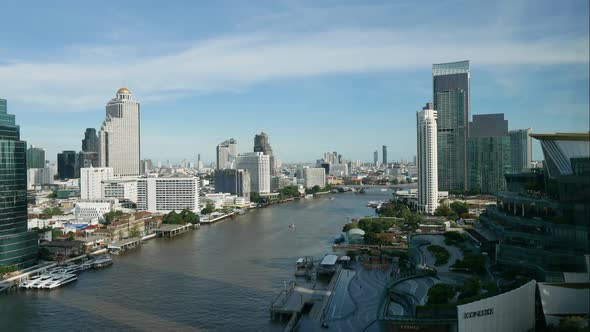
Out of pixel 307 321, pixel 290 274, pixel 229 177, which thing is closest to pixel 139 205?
pixel 229 177

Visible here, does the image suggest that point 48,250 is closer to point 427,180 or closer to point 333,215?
point 333,215

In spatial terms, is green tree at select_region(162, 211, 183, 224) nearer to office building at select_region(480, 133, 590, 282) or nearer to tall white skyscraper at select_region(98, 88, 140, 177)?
office building at select_region(480, 133, 590, 282)

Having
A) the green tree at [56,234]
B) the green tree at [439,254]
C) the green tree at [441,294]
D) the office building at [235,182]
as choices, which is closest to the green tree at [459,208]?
the green tree at [439,254]

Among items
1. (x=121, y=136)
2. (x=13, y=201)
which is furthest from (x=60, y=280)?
(x=121, y=136)

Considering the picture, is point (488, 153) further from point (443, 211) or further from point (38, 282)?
point (38, 282)

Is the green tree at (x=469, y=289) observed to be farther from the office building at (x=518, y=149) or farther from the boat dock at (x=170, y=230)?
the office building at (x=518, y=149)

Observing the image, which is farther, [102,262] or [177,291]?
[102,262]
